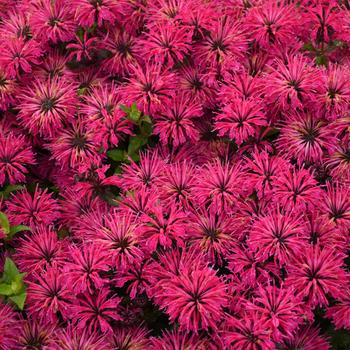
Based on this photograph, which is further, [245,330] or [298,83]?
[298,83]

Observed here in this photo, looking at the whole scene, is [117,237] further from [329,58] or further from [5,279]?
[329,58]

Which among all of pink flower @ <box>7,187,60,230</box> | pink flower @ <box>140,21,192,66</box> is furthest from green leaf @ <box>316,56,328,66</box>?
pink flower @ <box>7,187,60,230</box>

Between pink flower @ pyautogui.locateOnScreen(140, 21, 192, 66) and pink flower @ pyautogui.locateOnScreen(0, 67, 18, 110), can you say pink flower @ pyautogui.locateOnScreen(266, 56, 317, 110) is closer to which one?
pink flower @ pyautogui.locateOnScreen(140, 21, 192, 66)

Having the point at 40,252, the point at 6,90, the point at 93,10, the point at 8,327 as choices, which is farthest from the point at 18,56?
the point at 8,327

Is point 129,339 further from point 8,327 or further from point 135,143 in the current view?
point 135,143

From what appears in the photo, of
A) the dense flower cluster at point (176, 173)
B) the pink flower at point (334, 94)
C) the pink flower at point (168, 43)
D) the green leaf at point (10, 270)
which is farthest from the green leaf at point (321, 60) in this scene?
the green leaf at point (10, 270)

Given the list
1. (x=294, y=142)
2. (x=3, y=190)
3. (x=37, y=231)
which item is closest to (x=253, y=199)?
(x=294, y=142)
